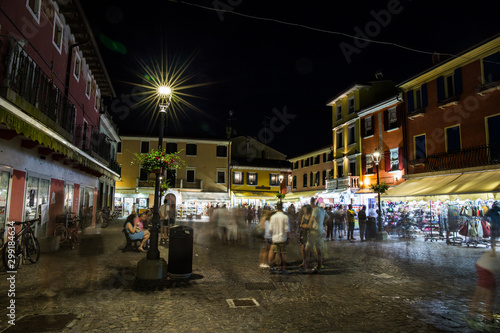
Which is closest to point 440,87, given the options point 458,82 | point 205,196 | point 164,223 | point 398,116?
point 458,82

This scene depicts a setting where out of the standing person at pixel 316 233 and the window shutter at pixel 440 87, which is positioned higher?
the window shutter at pixel 440 87

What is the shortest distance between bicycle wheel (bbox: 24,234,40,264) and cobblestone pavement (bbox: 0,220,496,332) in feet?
1.36

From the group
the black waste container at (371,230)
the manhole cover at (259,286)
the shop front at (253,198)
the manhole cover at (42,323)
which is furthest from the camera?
the shop front at (253,198)

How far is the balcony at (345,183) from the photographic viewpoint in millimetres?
26766

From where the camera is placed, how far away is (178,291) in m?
6.41

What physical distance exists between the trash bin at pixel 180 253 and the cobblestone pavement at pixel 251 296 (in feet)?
1.06

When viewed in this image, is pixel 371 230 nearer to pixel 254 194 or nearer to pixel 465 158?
pixel 465 158

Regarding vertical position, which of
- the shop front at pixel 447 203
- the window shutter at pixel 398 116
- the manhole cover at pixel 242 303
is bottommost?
the manhole cover at pixel 242 303

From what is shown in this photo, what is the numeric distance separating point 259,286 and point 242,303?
4.28ft

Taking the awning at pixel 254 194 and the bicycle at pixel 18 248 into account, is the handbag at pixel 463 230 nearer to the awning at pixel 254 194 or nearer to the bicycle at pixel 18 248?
the bicycle at pixel 18 248

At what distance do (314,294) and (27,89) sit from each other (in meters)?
9.04

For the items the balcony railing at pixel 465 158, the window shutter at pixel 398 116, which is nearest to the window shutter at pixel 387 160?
the window shutter at pixel 398 116

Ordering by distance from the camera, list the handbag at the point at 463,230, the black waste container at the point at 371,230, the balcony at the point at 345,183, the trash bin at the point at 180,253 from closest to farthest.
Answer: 1. the trash bin at the point at 180,253
2. the handbag at the point at 463,230
3. the black waste container at the point at 371,230
4. the balcony at the point at 345,183

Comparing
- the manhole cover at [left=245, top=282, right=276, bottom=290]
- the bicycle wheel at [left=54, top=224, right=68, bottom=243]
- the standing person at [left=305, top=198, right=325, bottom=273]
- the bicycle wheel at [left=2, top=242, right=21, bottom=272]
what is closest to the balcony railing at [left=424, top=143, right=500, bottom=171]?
the standing person at [left=305, top=198, right=325, bottom=273]
